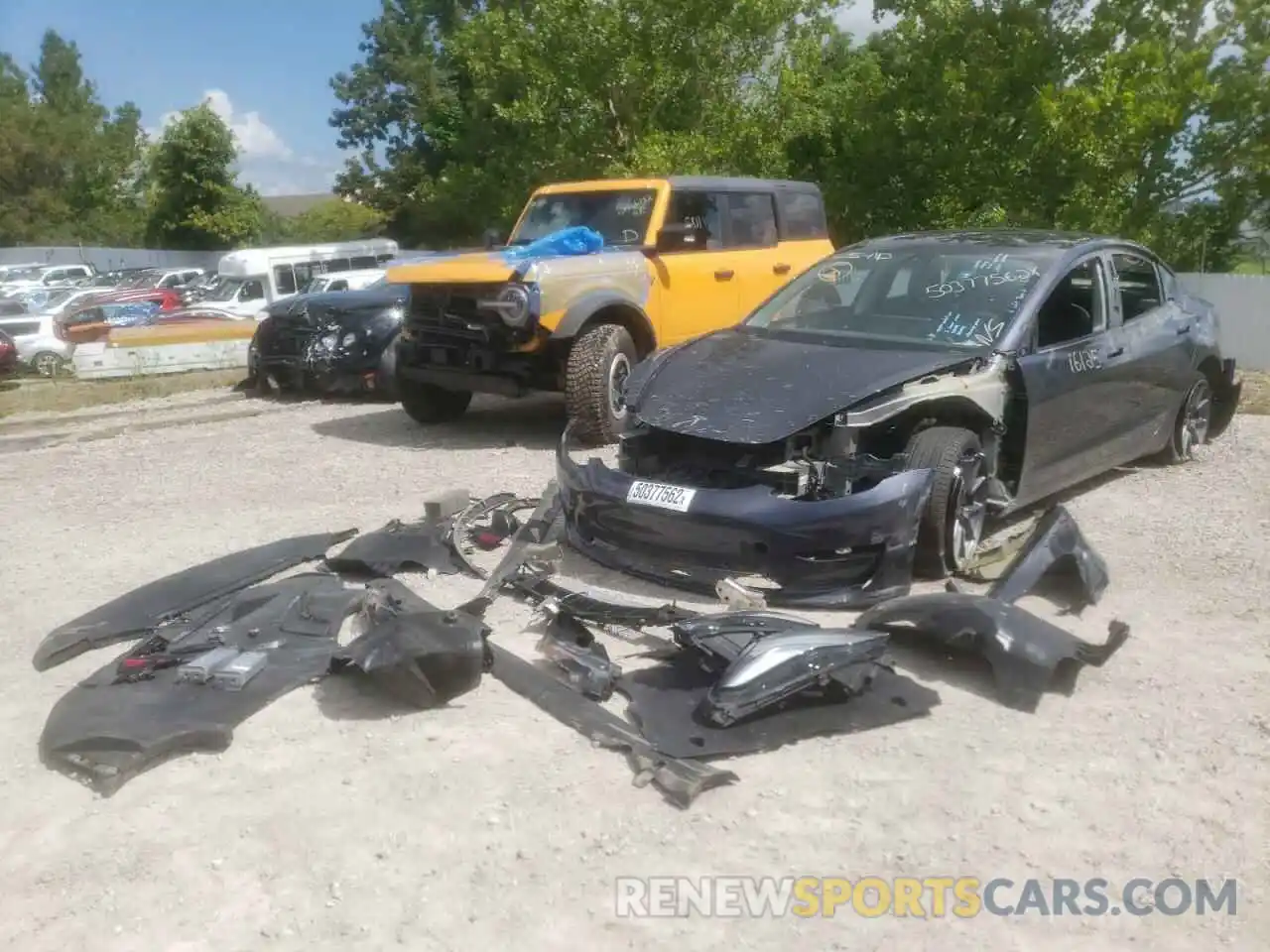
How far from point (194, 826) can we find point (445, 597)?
81.9 inches

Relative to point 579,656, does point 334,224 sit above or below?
above

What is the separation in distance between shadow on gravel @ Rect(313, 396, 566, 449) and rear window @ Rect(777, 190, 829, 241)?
8.84 feet

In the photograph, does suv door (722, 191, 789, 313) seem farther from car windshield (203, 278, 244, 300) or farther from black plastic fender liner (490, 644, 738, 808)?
car windshield (203, 278, 244, 300)

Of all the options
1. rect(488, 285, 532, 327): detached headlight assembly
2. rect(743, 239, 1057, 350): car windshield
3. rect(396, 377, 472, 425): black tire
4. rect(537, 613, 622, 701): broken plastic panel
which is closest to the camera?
rect(537, 613, 622, 701): broken plastic panel

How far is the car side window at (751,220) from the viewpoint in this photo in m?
9.94

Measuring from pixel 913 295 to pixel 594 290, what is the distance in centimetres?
302

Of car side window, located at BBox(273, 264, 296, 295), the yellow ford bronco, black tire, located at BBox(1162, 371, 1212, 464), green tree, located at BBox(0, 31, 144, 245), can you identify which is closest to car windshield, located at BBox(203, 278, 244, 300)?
car side window, located at BBox(273, 264, 296, 295)

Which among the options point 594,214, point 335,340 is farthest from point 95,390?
point 594,214

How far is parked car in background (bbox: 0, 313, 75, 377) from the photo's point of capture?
16.5 m

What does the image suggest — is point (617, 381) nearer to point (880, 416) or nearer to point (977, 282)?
point (977, 282)

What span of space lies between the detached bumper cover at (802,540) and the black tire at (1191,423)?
11.7ft

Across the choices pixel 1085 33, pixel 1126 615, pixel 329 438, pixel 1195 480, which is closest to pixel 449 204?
pixel 1085 33

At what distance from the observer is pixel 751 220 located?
10117mm

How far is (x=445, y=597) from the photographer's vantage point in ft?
17.7
